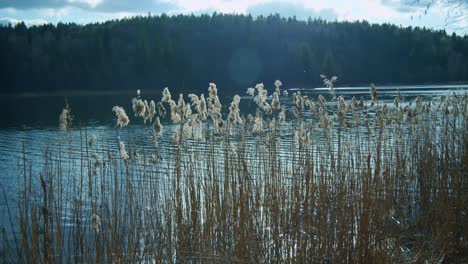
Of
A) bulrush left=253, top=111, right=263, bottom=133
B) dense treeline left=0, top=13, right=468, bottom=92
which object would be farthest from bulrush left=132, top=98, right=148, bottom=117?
dense treeline left=0, top=13, right=468, bottom=92

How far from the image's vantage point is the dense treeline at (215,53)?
7088cm

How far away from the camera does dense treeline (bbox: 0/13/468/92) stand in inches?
2790

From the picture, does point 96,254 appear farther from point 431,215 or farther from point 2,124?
point 2,124

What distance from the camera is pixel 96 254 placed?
4.36 metres

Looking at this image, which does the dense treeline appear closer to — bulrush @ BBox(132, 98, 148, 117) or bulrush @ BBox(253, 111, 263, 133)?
bulrush @ BBox(253, 111, 263, 133)

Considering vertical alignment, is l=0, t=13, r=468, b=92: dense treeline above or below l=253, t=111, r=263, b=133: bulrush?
above

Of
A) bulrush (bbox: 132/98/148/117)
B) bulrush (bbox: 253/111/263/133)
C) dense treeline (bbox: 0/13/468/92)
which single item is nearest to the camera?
bulrush (bbox: 132/98/148/117)

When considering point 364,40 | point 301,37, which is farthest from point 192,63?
point 364,40

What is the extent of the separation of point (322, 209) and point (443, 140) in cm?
333

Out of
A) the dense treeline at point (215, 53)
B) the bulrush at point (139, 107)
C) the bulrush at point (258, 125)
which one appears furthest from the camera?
the dense treeline at point (215, 53)

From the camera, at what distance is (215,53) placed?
83.2 m

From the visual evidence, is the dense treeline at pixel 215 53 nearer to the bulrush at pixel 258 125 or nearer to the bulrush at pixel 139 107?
the bulrush at pixel 258 125

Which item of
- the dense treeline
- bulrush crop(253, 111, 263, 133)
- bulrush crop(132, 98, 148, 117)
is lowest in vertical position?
bulrush crop(253, 111, 263, 133)

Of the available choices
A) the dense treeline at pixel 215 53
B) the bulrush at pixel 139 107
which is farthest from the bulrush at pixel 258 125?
the dense treeline at pixel 215 53
